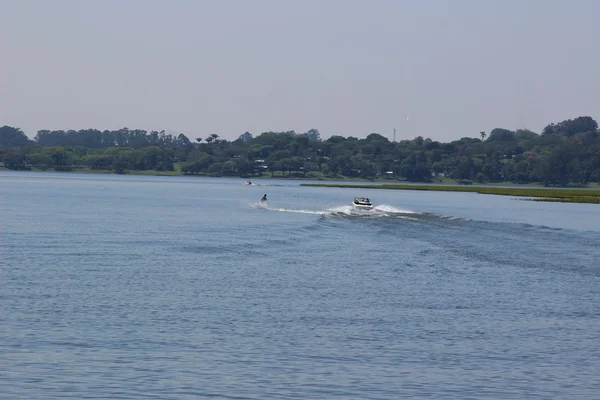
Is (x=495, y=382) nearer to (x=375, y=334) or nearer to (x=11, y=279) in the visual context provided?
(x=375, y=334)

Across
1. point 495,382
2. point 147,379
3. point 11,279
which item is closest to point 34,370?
point 147,379

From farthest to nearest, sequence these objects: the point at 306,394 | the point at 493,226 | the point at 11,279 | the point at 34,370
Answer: the point at 493,226 < the point at 11,279 < the point at 34,370 < the point at 306,394

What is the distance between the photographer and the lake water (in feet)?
91.0

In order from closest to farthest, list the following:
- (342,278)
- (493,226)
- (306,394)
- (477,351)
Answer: (306,394) → (477,351) → (342,278) → (493,226)

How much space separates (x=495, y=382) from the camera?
2848 centimetres

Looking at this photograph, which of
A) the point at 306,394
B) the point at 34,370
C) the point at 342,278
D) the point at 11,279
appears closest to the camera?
the point at 306,394

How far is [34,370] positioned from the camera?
2805cm

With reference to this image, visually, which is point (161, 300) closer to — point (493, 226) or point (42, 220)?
point (42, 220)

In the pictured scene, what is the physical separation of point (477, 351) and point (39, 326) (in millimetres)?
16073

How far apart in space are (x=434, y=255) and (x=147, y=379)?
41.7m

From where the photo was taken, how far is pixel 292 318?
125 ft

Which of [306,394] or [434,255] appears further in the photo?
[434,255]

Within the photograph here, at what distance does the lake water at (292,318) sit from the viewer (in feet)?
91.0

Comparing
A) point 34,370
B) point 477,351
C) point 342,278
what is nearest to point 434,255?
point 342,278
